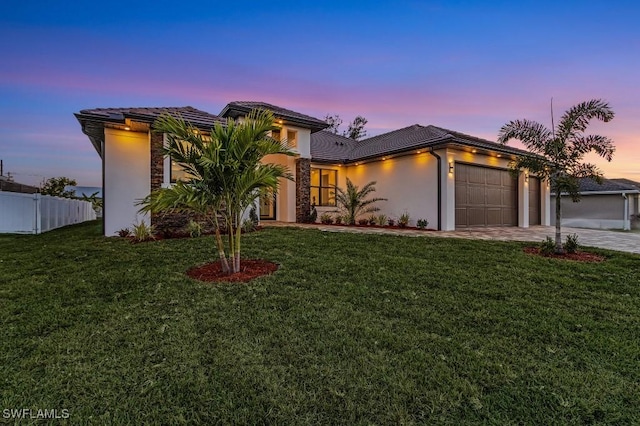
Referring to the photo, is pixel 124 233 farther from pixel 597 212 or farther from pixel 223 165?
pixel 597 212

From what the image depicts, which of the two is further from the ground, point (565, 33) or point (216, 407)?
point (565, 33)

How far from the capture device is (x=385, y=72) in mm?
12977

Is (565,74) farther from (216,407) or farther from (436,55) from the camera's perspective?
(216,407)

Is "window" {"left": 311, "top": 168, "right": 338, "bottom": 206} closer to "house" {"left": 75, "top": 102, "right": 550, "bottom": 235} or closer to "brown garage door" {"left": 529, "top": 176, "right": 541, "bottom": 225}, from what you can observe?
"house" {"left": 75, "top": 102, "right": 550, "bottom": 235}

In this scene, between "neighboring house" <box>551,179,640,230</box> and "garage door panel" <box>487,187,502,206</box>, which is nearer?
"garage door panel" <box>487,187,502,206</box>

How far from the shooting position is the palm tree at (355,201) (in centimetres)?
1412

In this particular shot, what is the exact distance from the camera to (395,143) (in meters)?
14.6

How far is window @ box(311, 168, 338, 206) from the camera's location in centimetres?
1536

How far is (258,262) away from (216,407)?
3.80 metres

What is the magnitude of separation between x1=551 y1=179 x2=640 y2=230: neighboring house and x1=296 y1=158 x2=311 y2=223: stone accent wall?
15.1 metres

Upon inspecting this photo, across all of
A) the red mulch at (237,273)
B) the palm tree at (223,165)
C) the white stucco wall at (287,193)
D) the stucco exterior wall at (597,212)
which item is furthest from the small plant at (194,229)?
the stucco exterior wall at (597,212)

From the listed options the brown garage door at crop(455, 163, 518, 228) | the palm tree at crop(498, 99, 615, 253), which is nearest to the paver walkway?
the brown garage door at crop(455, 163, 518, 228)

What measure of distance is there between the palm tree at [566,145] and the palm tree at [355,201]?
7032 millimetres

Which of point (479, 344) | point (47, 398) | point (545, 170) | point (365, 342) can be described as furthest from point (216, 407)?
point (545, 170)
